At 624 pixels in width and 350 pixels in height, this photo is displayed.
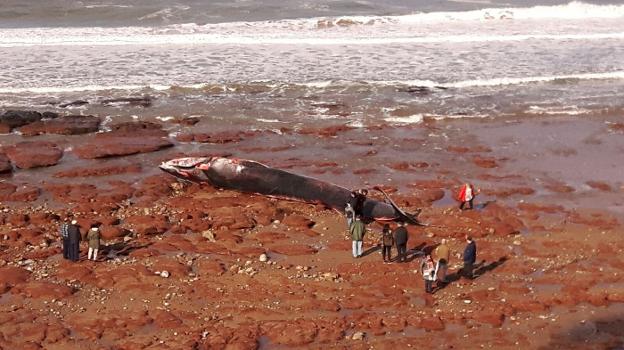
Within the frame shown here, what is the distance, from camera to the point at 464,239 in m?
22.2

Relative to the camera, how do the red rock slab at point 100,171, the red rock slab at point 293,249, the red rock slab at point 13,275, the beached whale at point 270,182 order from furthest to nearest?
1. the red rock slab at point 100,171
2. the beached whale at point 270,182
3. the red rock slab at point 293,249
4. the red rock slab at point 13,275

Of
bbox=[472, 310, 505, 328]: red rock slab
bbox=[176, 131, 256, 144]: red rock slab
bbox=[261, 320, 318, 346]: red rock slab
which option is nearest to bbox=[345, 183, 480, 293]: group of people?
bbox=[472, 310, 505, 328]: red rock slab

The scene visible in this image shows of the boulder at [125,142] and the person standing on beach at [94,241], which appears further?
the boulder at [125,142]

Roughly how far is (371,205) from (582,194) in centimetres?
707

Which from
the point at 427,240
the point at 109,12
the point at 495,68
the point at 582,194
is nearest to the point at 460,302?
the point at 427,240

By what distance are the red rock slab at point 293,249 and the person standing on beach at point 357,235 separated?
44.1 inches

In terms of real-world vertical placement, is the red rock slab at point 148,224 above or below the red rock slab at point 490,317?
above

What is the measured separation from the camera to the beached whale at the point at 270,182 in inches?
917

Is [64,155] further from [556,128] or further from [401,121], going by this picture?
[556,128]

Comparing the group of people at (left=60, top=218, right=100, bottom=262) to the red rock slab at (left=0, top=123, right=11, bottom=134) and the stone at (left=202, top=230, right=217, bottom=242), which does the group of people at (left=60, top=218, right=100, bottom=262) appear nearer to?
the stone at (left=202, top=230, right=217, bottom=242)

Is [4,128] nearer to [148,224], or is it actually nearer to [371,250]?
[148,224]

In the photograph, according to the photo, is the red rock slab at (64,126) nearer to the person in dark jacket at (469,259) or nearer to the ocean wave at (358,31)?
the ocean wave at (358,31)

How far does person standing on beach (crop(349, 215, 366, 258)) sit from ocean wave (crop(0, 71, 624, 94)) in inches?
775

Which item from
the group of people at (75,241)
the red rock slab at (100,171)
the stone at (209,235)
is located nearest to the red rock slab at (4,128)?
the red rock slab at (100,171)
